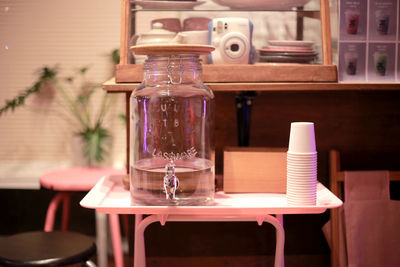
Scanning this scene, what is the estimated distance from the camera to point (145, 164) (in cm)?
118

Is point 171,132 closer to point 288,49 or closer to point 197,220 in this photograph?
point 197,220

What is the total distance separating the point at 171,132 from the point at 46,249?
0.68 metres

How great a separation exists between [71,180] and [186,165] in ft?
4.64

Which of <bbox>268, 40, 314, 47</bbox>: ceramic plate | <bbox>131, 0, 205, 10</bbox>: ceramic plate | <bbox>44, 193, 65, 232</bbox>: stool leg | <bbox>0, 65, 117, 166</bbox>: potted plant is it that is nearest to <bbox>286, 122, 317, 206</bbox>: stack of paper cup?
<bbox>268, 40, 314, 47</bbox>: ceramic plate

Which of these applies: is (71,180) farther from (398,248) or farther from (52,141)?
(398,248)

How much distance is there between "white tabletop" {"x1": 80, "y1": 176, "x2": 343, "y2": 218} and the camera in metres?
1.11

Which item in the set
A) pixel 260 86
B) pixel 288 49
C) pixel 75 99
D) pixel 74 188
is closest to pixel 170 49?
pixel 260 86

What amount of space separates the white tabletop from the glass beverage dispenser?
0.13 feet

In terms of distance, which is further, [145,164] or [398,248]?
[398,248]

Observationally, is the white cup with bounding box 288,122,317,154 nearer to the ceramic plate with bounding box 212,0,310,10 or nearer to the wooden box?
the wooden box

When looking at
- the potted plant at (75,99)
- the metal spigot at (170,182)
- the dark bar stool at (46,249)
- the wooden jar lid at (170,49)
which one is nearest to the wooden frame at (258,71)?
the wooden jar lid at (170,49)

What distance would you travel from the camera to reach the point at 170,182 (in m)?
1.12

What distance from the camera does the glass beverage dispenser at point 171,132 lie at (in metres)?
1.15

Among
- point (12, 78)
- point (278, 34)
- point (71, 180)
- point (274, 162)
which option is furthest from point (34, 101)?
point (274, 162)
